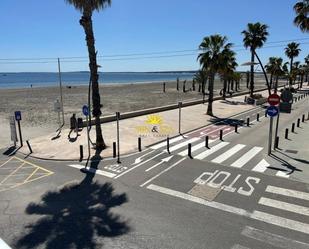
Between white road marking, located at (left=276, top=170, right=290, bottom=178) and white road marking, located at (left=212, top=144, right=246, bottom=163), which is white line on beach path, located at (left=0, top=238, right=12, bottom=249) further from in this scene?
white road marking, located at (left=276, top=170, right=290, bottom=178)

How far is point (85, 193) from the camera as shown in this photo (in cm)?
1085

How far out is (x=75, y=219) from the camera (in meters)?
8.85

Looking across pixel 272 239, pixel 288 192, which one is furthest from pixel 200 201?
pixel 288 192

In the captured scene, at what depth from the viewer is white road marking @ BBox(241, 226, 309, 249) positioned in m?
7.46

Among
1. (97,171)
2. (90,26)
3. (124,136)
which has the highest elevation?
(90,26)

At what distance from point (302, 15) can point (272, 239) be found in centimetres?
2009

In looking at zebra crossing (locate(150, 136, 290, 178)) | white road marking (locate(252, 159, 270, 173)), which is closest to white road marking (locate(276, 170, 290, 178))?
zebra crossing (locate(150, 136, 290, 178))

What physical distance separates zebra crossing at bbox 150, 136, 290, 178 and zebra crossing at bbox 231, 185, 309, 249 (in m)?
2.22

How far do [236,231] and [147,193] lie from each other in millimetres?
3778

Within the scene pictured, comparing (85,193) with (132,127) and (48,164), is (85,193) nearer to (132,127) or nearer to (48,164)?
(48,164)

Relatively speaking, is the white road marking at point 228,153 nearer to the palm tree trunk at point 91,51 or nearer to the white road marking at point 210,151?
the white road marking at point 210,151

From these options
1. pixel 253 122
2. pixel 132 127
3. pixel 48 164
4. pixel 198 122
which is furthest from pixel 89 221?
pixel 253 122

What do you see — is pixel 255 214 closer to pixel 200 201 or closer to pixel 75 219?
pixel 200 201

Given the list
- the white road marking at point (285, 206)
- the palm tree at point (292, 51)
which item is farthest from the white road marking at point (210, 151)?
the palm tree at point (292, 51)
